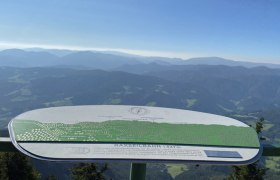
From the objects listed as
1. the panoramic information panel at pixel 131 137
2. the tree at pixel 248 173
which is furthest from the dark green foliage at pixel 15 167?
the panoramic information panel at pixel 131 137

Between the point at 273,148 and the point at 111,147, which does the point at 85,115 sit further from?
the point at 273,148

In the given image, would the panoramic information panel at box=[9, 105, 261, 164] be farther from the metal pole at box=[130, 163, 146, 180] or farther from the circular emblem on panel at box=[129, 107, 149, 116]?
the metal pole at box=[130, 163, 146, 180]

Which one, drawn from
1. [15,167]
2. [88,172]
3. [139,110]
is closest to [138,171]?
[139,110]

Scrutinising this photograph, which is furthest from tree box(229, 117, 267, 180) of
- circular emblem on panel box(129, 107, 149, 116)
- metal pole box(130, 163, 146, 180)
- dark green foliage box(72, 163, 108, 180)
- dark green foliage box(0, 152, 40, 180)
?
metal pole box(130, 163, 146, 180)

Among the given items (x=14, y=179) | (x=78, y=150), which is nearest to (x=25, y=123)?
(x=78, y=150)

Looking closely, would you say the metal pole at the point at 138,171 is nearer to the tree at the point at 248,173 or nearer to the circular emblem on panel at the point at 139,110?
the circular emblem on panel at the point at 139,110

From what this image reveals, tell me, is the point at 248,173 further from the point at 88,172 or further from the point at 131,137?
→ the point at 131,137

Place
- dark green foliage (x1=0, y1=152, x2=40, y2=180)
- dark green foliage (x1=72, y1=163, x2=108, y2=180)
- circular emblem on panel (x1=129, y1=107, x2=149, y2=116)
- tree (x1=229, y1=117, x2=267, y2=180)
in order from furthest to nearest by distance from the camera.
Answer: dark green foliage (x1=72, y1=163, x2=108, y2=180) → dark green foliage (x1=0, y1=152, x2=40, y2=180) → tree (x1=229, y1=117, x2=267, y2=180) → circular emblem on panel (x1=129, y1=107, x2=149, y2=116)
